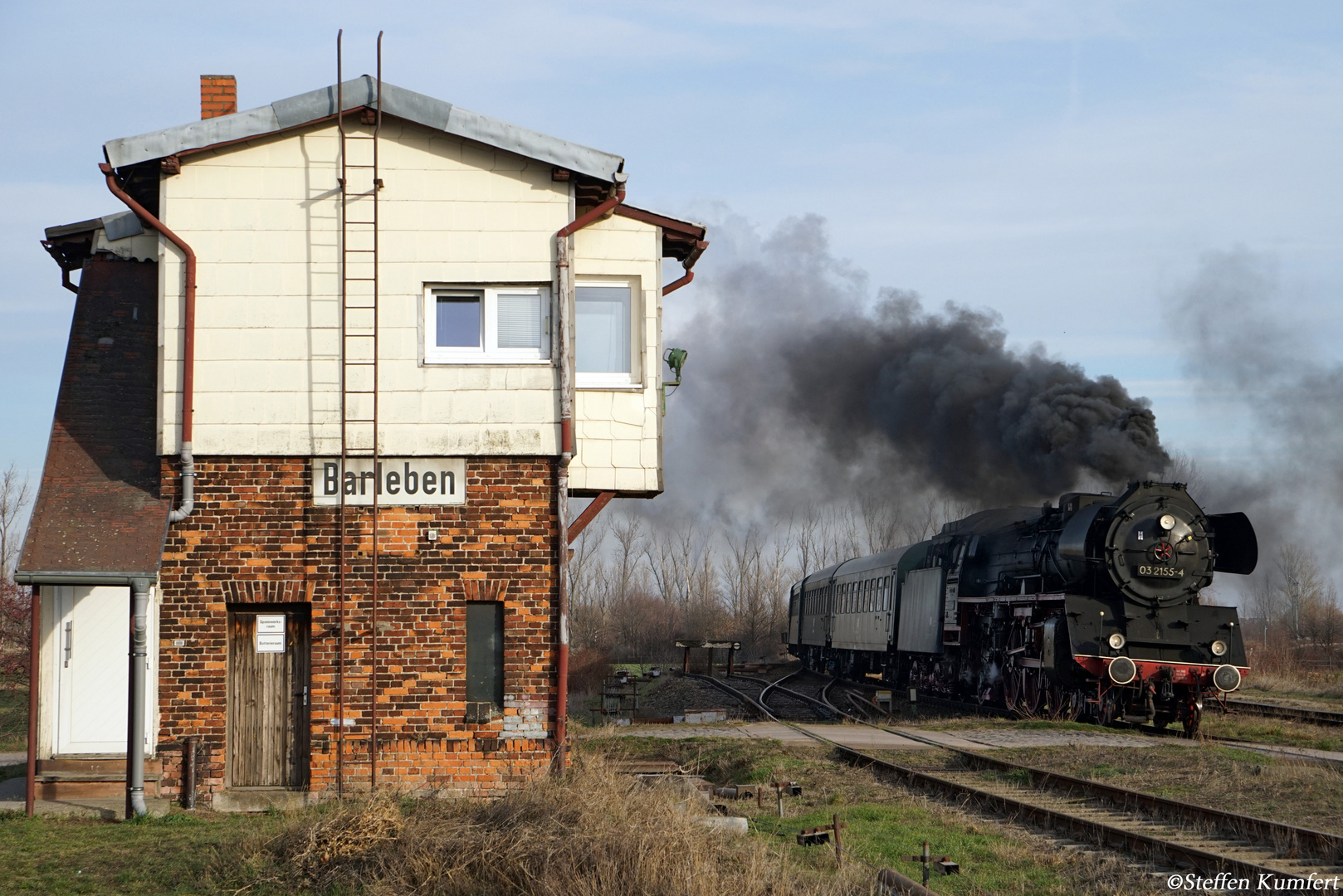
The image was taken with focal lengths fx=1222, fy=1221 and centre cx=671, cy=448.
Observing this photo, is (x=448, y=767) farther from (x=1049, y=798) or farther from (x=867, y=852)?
(x=1049, y=798)

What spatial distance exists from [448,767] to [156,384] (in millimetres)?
4586

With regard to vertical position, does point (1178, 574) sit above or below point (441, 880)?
above

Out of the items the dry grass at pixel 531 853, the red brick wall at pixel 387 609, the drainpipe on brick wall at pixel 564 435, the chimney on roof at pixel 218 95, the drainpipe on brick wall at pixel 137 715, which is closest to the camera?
the dry grass at pixel 531 853

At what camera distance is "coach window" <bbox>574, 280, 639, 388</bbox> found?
12.0 m

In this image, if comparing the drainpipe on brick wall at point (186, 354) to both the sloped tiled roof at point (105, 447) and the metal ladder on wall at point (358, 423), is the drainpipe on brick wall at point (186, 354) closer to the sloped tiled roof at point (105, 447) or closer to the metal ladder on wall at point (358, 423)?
the sloped tiled roof at point (105, 447)

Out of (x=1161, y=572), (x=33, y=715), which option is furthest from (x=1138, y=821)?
(x=33, y=715)

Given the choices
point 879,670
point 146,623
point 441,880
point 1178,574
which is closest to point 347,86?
point 146,623

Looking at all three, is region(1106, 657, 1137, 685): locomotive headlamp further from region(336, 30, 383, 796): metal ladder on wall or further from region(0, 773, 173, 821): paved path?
region(0, 773, 173, 821): paved path

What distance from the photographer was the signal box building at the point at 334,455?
11.1 meters

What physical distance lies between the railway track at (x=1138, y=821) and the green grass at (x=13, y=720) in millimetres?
11053

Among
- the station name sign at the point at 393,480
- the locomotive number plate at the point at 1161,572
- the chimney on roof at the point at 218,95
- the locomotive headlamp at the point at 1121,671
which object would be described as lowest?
the locomotive headlamp at the point at 1121,671

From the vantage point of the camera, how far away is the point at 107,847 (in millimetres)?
8984

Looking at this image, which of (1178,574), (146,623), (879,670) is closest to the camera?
(146,623)

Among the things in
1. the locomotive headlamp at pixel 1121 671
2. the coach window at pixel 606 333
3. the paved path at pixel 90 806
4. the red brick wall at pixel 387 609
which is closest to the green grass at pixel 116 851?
the paved path at pixel 90 806
